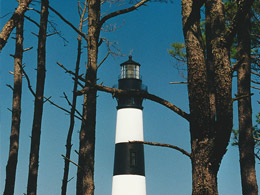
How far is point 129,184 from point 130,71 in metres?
7.91

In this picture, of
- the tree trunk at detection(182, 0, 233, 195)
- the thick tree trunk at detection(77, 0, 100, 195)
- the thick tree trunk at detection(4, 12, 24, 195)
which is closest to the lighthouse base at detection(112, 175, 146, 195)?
the thick tree trunk at detection(4, 12, 24, 195)

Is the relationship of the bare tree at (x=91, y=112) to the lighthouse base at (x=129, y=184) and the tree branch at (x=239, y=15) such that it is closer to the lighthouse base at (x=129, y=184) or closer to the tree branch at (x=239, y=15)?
the tree branch at (x=239, y=15)

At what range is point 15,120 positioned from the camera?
10258mm

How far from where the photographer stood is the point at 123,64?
29203 millimetres

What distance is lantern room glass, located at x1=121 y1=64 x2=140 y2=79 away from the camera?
2859 cm

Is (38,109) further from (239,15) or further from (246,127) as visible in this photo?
(239,15)

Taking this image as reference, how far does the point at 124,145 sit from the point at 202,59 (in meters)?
21.0

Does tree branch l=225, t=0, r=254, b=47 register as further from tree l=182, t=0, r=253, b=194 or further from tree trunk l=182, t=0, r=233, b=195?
tree trunk l=182, t=0, r=233, b=195

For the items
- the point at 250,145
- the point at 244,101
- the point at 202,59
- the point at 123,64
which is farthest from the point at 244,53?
the point at 123,64

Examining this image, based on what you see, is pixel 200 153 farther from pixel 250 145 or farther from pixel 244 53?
pixel 244 53

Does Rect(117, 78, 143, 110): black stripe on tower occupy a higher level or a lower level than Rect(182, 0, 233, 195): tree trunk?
higher

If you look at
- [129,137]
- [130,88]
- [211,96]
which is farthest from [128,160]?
[211,96]

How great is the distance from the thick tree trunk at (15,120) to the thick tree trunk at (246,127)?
16.5 feet

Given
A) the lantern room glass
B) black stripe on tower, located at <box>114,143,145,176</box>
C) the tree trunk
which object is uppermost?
the lantern room glass
